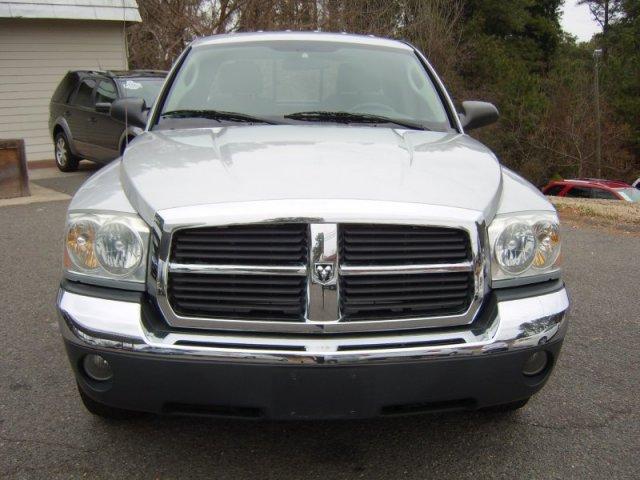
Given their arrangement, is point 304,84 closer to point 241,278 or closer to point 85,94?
point 241,278

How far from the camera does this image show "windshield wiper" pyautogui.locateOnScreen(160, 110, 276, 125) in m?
3.80

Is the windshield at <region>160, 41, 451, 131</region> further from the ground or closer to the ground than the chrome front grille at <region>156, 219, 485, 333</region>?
further from the ground

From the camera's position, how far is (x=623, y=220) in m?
9.04

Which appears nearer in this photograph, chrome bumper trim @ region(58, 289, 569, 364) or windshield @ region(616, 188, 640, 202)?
chrome bumper trim @ region(58, 289, 569, 364)

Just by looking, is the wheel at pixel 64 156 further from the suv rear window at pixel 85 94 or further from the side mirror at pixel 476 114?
the side mirror at pixel 476 114

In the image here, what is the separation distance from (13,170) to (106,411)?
311 inches

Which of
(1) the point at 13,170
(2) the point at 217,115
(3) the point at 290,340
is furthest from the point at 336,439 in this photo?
(1) the point at 13,170

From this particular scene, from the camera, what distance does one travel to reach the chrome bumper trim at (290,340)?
247cm

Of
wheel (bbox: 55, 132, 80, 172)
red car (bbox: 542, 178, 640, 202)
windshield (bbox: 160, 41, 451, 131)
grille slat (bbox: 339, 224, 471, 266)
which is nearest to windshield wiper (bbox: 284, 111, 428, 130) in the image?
windshield (bbox: 160, 41, 451, 131)

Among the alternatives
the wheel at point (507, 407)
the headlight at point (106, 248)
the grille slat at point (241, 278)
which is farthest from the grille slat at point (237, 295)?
the wheel at point (507, 407)

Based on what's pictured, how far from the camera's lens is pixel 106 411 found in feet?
10.2

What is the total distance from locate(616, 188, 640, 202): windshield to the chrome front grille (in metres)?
17.5

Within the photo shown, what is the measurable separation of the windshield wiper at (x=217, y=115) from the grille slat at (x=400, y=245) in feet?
4.61

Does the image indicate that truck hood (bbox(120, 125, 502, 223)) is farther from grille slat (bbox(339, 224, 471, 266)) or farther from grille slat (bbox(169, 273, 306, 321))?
grille slat (bbox(169, 273, 306, 321))
